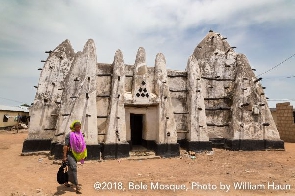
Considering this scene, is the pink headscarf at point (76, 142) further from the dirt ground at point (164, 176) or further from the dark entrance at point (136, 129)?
the dark entrance at point (136, 129)

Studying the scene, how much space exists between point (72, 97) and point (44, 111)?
107 inches

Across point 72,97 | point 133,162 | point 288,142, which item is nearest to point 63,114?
point 72,97

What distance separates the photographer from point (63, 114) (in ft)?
31.1

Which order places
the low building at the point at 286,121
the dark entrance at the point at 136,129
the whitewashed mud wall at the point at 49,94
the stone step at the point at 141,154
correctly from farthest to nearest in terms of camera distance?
the low building at the point at 286,121, the dark entrance at the point at 136,129, the whitewashed mud wall at the point at 49,94, the stone step at the point at 141,154

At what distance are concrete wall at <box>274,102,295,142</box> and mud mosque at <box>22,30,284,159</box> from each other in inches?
166

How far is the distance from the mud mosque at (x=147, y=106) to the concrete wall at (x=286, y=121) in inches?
166

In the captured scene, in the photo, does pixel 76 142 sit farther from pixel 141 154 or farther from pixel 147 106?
pixel 147 106

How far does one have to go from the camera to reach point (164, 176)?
698 centimetres

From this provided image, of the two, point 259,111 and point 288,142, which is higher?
point 259,111

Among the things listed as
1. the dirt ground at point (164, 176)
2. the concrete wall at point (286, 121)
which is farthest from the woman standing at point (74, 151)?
the concrete wall at point (286, 121)

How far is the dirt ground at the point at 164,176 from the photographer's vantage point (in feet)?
18.4

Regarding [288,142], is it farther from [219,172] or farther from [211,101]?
[219,172]

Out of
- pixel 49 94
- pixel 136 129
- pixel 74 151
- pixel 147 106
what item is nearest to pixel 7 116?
pixel 49 94

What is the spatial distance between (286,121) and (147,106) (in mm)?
11041
